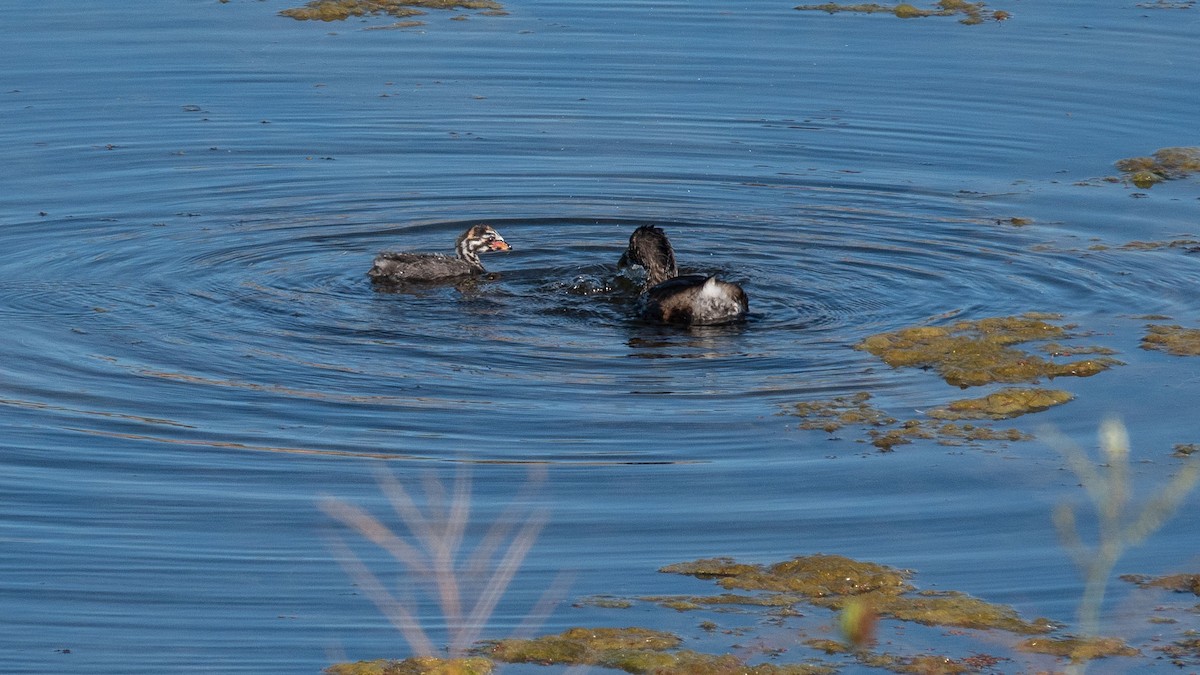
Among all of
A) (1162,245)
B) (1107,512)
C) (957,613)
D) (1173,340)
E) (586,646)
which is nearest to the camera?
(586,646)

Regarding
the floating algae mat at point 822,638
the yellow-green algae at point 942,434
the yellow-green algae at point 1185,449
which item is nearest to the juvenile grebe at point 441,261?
the yellow-green algae at point 942,434

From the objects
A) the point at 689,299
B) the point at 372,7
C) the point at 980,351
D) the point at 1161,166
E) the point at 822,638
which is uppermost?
the point at 372,7

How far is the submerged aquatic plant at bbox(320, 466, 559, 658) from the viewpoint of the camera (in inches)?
286

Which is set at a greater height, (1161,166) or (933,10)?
(933,10)

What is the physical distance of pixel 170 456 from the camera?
9156 millimetres

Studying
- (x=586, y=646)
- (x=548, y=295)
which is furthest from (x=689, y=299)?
(x=586, y=646)

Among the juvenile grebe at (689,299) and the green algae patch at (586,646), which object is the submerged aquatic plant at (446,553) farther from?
the juvenile grebe at (689,299)

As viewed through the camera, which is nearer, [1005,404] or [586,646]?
[586,646]

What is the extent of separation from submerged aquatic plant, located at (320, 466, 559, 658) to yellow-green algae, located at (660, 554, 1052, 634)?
794 mm

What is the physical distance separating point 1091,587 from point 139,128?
12043 mm

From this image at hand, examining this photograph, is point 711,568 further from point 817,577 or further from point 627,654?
point 627,654

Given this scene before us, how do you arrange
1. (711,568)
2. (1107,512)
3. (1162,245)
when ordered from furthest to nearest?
(1162,245)
(1107,512)
(711,568)

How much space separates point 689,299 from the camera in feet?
38.8

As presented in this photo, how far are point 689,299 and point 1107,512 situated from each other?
3.96 m
